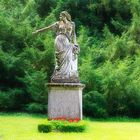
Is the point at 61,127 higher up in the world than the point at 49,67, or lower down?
lower down

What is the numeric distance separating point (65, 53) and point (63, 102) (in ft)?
5.20

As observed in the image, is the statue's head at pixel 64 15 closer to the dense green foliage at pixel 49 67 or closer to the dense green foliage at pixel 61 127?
the dense green foliage at pixel 61 127

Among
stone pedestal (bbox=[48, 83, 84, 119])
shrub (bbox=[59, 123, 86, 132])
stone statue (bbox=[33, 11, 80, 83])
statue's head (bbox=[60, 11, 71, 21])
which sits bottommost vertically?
shrub (bbox=[59, 123, 86, 132])

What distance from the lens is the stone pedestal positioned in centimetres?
1572

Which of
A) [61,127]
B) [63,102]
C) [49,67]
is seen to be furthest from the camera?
[49,67]

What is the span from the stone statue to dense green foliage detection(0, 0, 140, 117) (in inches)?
285

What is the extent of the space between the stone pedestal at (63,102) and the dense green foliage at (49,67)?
7.57m

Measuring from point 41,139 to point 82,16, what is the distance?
76.8 ft

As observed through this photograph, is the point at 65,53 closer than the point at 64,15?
Yes

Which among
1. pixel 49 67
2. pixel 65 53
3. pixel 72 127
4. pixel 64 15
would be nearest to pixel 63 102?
pixel 72 127

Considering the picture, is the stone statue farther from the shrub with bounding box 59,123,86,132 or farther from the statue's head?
the shrub with bounding box 59,123,86,132

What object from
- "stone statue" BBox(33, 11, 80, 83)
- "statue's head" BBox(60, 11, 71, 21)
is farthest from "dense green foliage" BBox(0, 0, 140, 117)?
"statue's head" BBox(60, 11, 71, 21)

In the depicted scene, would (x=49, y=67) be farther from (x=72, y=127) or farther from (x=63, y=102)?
(x=72, y=127)

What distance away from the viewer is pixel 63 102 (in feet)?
51.6
